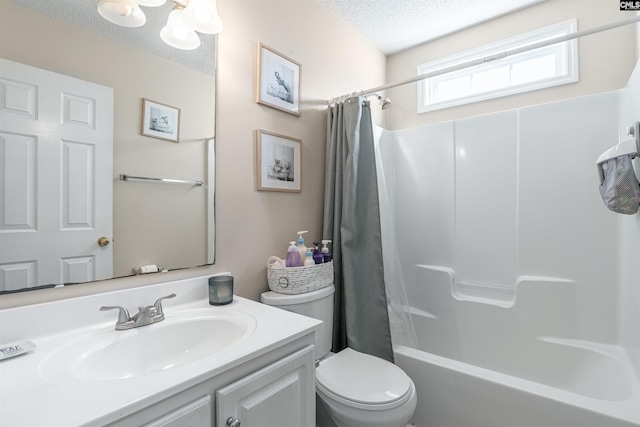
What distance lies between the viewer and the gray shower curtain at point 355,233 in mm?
1717

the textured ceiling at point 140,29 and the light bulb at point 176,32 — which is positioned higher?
the light bulb at point 176,32

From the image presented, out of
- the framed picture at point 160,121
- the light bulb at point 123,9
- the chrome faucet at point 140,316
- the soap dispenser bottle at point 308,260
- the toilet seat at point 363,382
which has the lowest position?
the toilet seat at point 363,382

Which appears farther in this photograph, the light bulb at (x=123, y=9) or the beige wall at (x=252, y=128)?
the beige wall at (x=252, y=128)

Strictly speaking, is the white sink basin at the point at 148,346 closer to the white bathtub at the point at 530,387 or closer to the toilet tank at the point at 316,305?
the toilet tank at the point at 316,305

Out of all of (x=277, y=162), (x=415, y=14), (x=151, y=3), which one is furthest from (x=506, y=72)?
(x=151, y=3)

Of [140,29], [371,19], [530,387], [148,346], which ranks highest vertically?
[371,19]

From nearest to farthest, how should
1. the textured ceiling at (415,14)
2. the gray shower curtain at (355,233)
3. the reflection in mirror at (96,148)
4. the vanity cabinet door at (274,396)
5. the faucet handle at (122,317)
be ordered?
the vanity cabinet door at (274,396), the reflection in mirror at (96,148), the faucet handle at (122,317), the gray shower curtain at (355,233), the textured ceiling at (415,14)

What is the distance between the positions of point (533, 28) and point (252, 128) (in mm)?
2011

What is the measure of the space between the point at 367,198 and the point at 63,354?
1.44 m

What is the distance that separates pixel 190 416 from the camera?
70 cm

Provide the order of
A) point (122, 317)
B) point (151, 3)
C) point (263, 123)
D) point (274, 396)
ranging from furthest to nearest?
1. point (263, 123)
2. point (151, 3)
3. point (122, 317)
4. point (274, 396)

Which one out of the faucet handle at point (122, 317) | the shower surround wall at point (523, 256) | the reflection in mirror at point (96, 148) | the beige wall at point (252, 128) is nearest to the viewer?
the reflection in mirror at point (96, 148)

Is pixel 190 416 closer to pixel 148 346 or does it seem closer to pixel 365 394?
pixel 148 346

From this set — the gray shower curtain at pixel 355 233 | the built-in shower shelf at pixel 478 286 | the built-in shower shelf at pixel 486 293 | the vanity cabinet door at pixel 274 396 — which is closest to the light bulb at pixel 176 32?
the gray shower curtain at pixel 355 233
